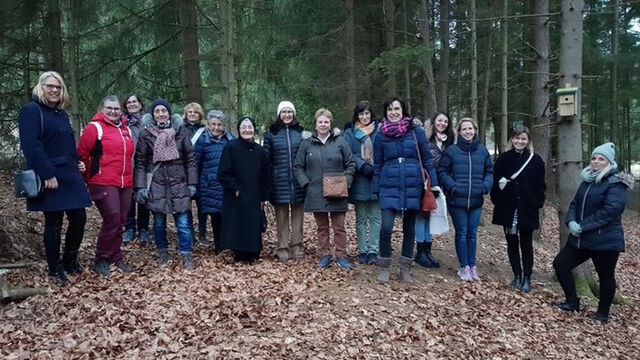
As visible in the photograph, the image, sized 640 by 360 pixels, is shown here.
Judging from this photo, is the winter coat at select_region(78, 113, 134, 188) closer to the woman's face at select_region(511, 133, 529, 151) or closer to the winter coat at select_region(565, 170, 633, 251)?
the woman's face at select_region(511, 133, 529, 151)

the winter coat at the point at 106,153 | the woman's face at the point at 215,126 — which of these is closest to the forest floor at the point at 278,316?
the winter coat at the point at 106,153

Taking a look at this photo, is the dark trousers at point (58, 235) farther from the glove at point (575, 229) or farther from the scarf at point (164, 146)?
the glove at point (575, 229)

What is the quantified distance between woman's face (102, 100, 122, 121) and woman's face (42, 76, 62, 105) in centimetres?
64

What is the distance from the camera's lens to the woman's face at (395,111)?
21.7 ft

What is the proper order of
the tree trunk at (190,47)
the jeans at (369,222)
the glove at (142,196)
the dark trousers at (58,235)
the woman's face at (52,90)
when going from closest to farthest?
1. the woman's face at (52,90)
2. the dark trousers at (58,235)
3. the glove at (142,196)
4. the jeans at (369,222)
5. the tree trunk at (190,47)

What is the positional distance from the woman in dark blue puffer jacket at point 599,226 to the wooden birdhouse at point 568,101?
1.16 metres

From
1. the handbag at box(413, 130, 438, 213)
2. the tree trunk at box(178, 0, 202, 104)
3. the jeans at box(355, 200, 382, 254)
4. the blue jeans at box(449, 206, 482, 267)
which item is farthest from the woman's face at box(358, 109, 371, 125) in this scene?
the tree trunk at box(178, 0, 202, 104)

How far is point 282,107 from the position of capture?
7.18m

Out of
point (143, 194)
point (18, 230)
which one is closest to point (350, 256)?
point (143, 194)

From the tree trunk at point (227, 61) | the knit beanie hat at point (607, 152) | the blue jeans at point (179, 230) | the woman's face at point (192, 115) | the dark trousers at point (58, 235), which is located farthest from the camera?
the tree trunk at point (227, 61)

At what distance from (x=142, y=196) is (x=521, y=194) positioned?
17.3 feet

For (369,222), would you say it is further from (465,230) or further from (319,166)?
(465,230)

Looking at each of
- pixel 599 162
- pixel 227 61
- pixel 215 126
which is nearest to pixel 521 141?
pixel 599 162

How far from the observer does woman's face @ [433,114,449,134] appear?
773cm
